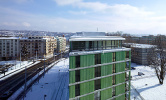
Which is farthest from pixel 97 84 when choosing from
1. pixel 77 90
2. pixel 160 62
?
pixel 160 62

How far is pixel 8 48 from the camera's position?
66.8 m

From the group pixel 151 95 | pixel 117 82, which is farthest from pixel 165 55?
pixel 117 82

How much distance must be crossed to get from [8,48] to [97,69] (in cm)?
6914

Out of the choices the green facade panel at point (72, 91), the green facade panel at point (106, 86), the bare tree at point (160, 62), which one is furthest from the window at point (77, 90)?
the bare tree at point (160, 62)

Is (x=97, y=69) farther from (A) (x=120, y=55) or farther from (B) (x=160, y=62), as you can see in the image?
(B) (x=160, y=62)

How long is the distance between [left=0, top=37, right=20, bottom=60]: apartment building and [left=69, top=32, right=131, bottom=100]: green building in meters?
65.4

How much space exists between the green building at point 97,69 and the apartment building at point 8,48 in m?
65.4

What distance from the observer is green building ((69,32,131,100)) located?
1439 centimetres

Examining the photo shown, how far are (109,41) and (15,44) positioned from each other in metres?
68.0

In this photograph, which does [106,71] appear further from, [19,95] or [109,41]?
[19,95]

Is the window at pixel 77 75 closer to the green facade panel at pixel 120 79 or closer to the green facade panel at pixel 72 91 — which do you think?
the green facade panel at pixel 72 91

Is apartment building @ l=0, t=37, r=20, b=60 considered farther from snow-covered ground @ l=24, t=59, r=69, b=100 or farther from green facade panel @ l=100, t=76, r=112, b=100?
green facade panel @ l=100, t=76, r=112, b=100

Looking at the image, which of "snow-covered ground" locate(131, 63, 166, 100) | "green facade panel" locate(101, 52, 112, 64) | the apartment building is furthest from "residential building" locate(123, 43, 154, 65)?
the apartment building

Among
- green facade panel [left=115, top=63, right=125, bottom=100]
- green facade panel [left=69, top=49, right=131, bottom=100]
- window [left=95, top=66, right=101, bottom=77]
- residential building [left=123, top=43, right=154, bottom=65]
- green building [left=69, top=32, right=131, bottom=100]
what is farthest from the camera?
residential building [left=123, top=43, right=154, bottom=65]
